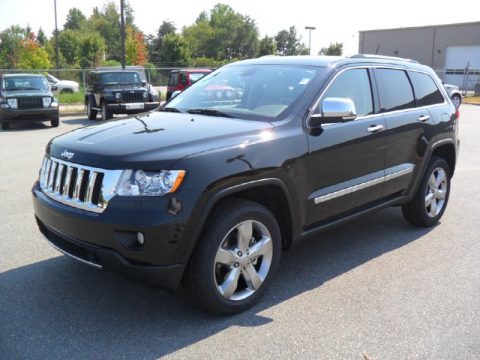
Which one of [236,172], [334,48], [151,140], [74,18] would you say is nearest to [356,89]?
[236,172]

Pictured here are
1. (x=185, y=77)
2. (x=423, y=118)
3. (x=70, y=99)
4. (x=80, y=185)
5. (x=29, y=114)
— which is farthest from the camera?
(x=70, y=99)

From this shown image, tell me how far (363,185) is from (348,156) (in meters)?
0.36

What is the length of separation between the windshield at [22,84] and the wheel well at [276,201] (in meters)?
14.2

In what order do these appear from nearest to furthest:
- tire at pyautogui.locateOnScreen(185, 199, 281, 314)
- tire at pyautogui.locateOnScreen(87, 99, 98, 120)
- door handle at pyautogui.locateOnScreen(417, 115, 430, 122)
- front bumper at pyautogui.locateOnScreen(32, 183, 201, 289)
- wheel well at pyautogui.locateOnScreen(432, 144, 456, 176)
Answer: front bumper at pyautogui.locateOnScreen(32, 183, 201, 289)
tire at pyautogui.locateOnScreen(185, 199, 281, 314)
door handle at pyautogui.locateOnScreen(417, 115, 430, 122)
wheel well at pyautogui.locateOnScreen(432, 144, 456, 176)
tire at pyautogui.locateOnScreen(87, 99, 98, 120)

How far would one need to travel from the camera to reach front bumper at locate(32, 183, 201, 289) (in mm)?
3119

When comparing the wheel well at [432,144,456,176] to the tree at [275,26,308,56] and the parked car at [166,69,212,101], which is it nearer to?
the parked car at [166,69,212,101]

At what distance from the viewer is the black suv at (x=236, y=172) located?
10.5 feet

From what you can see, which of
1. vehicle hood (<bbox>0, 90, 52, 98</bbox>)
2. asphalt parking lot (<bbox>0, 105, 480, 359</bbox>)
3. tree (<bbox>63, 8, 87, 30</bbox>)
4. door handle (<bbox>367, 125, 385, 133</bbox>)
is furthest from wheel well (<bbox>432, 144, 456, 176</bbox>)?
tree (<bbox>63, 8, 87, 30</bbox>)

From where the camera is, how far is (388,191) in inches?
193

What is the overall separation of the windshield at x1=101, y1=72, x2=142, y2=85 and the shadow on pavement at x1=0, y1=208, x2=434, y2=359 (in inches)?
537

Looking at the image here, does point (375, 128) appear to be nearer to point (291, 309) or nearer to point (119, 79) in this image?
point (291, 309)

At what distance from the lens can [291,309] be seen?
3.73 metres

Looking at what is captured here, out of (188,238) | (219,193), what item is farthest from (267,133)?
(188,238)

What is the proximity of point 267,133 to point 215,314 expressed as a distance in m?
1.33
